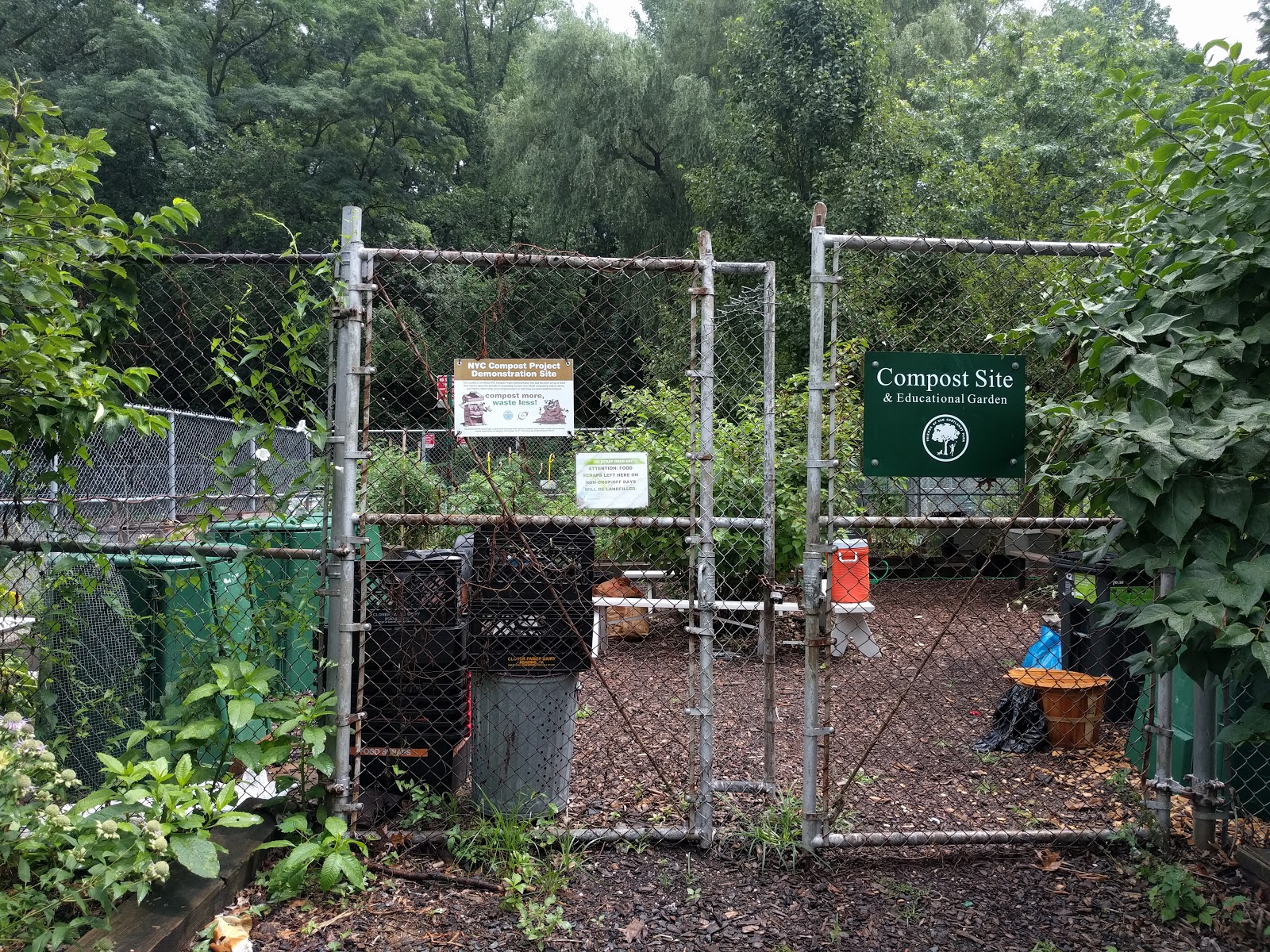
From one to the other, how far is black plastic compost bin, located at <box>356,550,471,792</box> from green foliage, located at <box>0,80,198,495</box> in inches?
43.5

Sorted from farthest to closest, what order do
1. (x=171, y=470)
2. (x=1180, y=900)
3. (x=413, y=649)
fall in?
(x=171, y=470) → (x=413, y=649) → (x=1180, y=900)

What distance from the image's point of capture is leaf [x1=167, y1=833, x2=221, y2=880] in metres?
2.68

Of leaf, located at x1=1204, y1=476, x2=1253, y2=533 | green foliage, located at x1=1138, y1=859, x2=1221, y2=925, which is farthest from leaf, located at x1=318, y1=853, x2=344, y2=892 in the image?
leaf, located at x1=1204, y1=476, x2=1253, y2=533

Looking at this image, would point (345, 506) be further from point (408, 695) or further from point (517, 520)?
point (408, 695)

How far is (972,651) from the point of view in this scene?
23.7 ft

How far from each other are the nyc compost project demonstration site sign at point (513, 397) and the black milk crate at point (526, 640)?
77 cm

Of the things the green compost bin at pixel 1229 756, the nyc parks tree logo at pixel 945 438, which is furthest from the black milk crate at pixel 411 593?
the green compost bin at pixel 1229 756

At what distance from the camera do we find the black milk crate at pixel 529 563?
355cm

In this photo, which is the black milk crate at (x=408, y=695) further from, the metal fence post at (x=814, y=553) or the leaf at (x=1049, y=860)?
the leaf at (x=1049, y=860)

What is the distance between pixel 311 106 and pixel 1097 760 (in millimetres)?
29910

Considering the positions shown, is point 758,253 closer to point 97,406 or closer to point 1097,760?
point 1097,760

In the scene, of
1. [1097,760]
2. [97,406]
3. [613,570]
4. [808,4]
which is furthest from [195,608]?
[808,4]

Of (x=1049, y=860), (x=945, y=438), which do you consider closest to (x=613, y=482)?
(x=945, y=438)

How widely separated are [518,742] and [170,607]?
1.71 metres
